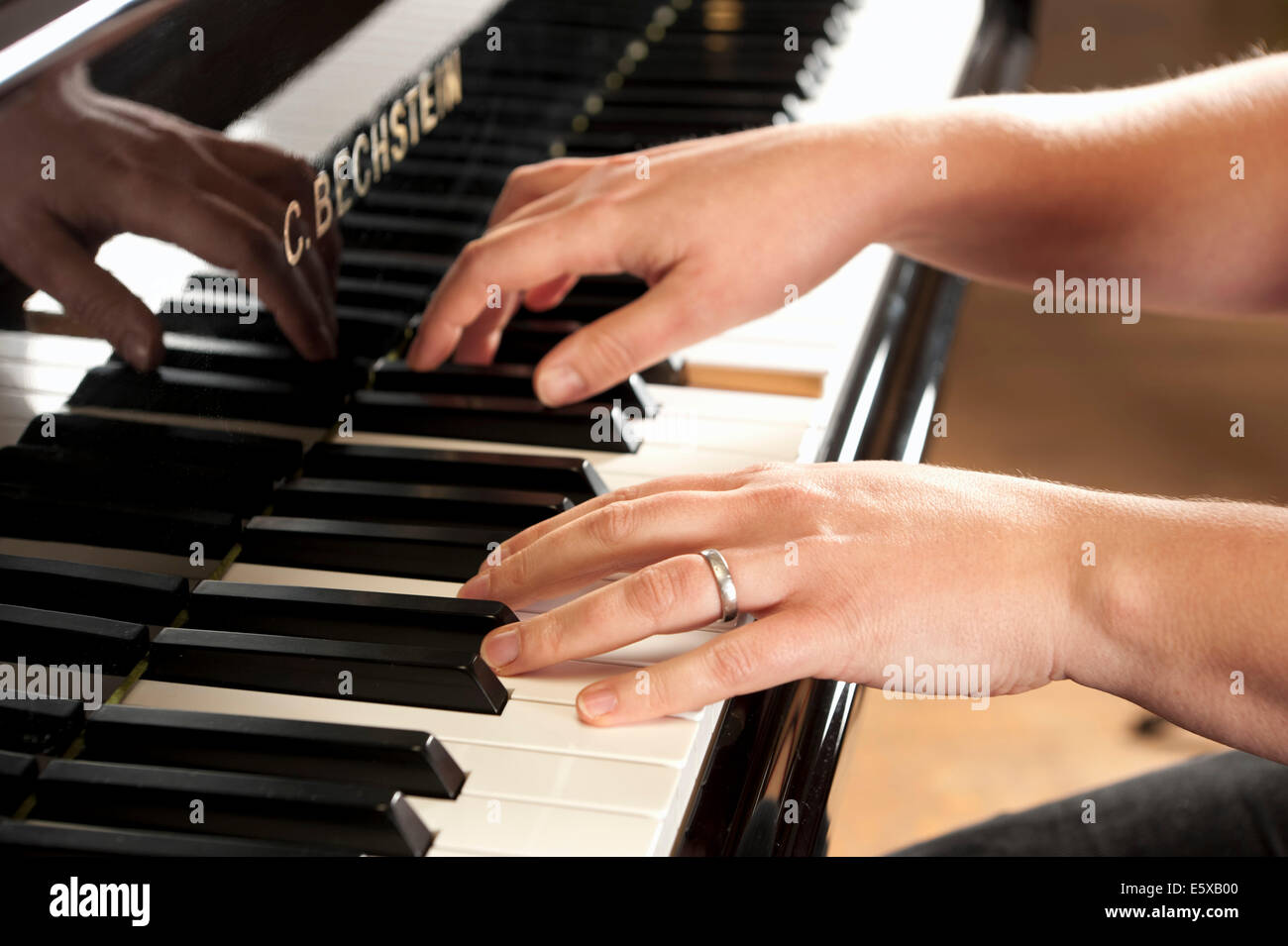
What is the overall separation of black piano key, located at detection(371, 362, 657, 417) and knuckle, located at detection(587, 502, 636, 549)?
0.34 m

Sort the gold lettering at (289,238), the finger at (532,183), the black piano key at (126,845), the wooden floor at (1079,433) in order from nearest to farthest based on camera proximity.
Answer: the black piano key at (126,845) < the gold lettering at (289,238) < the finger at (532,183) < the wooden floor at (1079,433)

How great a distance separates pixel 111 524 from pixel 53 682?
0.12 meters

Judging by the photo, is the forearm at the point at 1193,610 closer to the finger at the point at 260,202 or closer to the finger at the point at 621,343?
the finger at the point at 621,343

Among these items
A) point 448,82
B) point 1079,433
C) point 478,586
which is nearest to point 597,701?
point 478,586

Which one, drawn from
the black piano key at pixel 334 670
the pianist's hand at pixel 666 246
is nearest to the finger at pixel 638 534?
the black piano key at pixel 334 670

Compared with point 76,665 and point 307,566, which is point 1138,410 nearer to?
point 307,566

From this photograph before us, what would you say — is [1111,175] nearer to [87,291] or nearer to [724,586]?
[724,586]

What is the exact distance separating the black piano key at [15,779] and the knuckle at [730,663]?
458 mm

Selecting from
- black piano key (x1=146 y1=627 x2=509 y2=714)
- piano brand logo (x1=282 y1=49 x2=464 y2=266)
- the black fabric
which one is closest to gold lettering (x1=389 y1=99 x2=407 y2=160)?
piano brand logo (x1=282 y1=49 x2=464 y2=266)

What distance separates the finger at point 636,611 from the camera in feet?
2.95

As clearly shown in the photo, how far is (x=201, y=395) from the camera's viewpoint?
99cm

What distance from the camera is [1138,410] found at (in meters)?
3.73

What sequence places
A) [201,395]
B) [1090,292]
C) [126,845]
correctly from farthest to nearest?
[1090,292], [201,395], [126,845]
